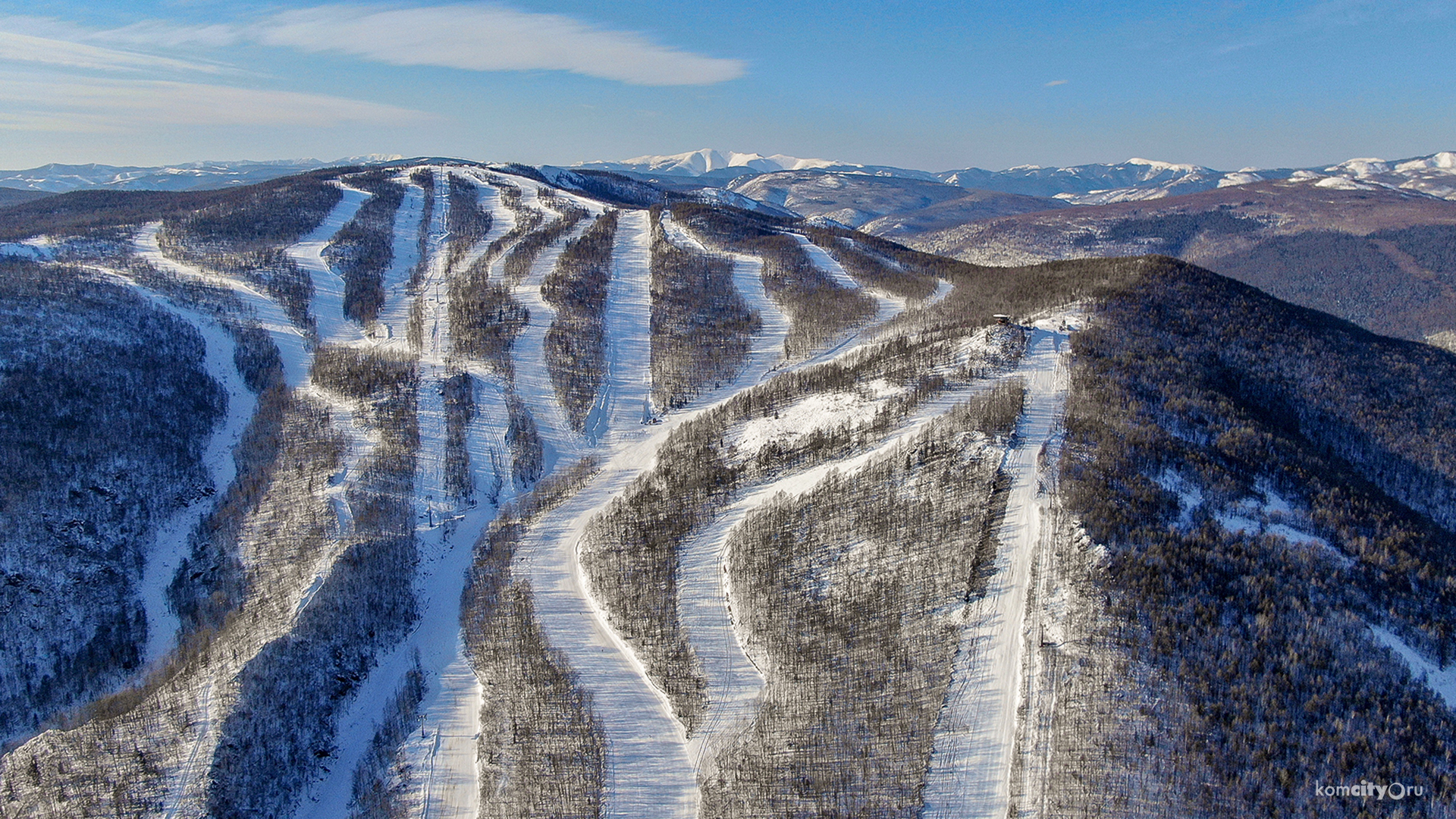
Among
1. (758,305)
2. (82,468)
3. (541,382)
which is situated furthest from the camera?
(758,305)

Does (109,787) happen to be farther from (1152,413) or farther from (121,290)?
(121,290)

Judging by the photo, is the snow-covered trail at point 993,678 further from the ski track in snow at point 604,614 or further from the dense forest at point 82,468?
the dense forest at point 82,468

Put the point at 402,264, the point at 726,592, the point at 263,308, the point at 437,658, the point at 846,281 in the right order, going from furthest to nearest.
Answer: the point at 402,264 → the point at 846,281 → the point at 263,308 → the point at 726,592 → the point at 437,658

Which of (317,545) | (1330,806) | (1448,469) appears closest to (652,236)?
(317,545)

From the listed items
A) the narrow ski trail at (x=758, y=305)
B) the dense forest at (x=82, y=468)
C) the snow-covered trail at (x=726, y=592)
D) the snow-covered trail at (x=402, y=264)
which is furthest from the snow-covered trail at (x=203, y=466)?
the narrow ski trail at (x=758, y=305)

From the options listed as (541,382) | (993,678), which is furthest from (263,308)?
(993,678)

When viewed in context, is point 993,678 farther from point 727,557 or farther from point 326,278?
point 326,278
